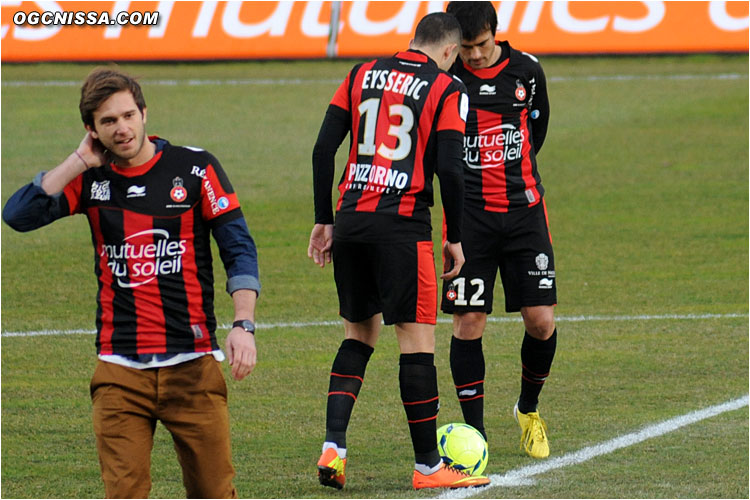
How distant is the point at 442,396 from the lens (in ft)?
25.5

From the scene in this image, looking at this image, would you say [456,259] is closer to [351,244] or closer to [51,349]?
[351,244]

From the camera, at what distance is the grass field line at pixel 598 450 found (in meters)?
6.10

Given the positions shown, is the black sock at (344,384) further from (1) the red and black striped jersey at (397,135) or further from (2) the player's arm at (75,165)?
(2) the player's arm at (75,165)

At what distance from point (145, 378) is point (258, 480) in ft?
5.47

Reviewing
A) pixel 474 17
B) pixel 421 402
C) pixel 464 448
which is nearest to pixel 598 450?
pixel 464 448

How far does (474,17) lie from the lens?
21.5 feet

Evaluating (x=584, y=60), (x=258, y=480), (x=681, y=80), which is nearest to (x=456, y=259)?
(x=258, y=480)

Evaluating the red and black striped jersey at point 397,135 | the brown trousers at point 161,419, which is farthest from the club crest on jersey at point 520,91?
the brown trousers at point 161,419

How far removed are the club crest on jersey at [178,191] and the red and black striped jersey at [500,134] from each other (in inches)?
97.3

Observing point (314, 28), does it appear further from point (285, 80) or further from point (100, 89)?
point (100, 89)

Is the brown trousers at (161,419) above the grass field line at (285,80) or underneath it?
underneath

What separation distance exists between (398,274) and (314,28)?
17.3 metres

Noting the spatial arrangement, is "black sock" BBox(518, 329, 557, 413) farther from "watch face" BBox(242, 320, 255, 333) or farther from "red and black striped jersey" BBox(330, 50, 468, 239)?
"watch face" BBox(242, 320, 255, 333)

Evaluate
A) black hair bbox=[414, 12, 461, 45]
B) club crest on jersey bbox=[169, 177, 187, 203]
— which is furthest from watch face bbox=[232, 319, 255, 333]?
black hair bbox=[414, 12, 461, 45]
